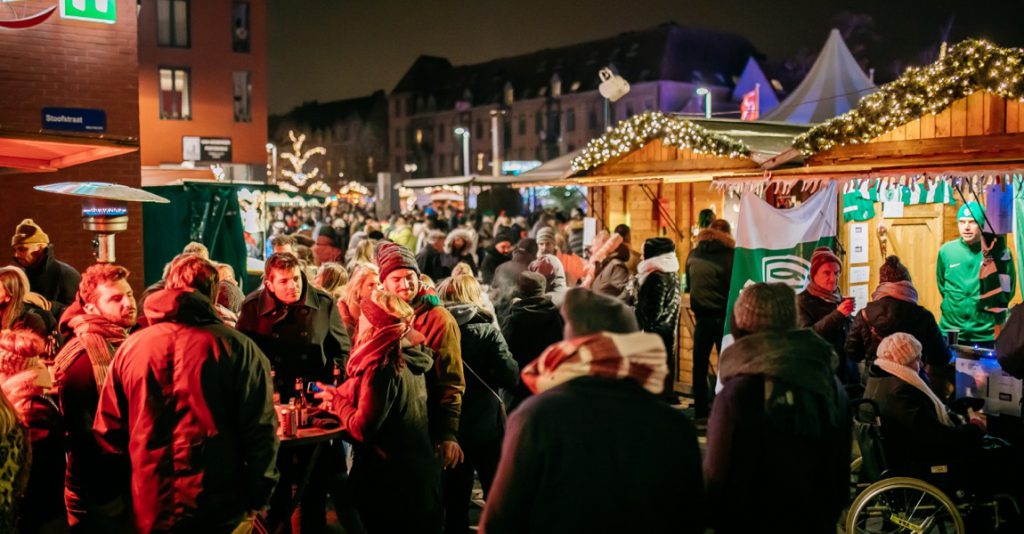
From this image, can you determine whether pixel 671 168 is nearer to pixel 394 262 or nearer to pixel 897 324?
pixel 897 324

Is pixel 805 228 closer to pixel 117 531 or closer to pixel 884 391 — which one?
pixel 884 391

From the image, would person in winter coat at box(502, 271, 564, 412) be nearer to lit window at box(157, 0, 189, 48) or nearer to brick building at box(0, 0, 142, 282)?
brick building at box(0, 0, 142, 282)

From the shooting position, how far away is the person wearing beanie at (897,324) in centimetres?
722

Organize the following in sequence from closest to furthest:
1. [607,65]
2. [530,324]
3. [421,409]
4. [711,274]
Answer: [421,409]
[530,324]
[711,274]
[607,65]

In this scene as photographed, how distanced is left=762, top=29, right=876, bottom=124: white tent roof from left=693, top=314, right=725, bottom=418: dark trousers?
1051cm

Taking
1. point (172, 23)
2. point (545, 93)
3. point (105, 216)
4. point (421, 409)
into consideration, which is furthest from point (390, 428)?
point (545, 93)

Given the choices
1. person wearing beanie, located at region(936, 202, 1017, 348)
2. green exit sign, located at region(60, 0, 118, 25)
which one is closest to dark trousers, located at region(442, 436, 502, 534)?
person wearing beanie, located at region(936, 202, 1017, 348)

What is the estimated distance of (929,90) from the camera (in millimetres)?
8453

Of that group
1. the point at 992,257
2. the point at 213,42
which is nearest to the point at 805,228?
the point at 992,257

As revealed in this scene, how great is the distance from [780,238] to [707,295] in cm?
163

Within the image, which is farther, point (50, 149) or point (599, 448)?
point (50, 149)

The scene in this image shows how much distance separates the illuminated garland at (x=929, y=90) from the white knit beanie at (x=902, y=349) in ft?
10.2

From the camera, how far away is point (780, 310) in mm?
3674

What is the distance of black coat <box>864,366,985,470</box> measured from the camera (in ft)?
19.4
